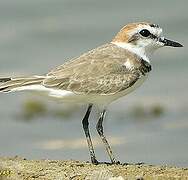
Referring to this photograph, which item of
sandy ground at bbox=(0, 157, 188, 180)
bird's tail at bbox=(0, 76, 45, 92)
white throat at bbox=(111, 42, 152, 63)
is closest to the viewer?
sandy ground at bbox=(0, 157, 188, 180)

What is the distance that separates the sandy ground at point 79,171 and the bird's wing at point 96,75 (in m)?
0.87

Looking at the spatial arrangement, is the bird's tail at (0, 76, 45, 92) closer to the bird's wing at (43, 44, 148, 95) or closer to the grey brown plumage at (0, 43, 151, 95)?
the grey brown plumage at (0, 43, 151, 95)

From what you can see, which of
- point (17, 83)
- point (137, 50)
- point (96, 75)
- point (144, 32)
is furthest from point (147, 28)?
point (17, 83)

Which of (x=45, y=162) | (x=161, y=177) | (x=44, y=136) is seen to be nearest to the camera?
(x=161, y=177)

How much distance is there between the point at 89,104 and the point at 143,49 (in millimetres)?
945

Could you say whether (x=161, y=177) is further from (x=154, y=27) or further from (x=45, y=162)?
(x=154, y=27)

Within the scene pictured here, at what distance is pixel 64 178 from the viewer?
10461mm

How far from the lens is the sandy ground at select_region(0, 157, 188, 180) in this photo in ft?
34.3

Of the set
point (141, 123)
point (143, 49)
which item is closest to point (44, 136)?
point (141, 123)

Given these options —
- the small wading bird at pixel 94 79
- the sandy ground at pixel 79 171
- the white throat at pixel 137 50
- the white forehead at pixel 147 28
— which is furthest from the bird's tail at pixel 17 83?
the white forehead at pixel 147 28

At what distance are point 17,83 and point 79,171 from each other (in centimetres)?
130

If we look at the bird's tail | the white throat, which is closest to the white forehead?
the white throat

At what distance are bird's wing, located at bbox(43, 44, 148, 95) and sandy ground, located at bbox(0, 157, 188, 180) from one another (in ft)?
2.86

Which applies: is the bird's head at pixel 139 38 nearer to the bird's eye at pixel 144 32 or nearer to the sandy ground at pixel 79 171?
the bird's eye at pixel 144 32
